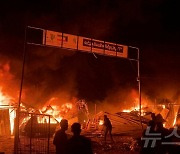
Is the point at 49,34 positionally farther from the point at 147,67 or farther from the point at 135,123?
the point at 147,67

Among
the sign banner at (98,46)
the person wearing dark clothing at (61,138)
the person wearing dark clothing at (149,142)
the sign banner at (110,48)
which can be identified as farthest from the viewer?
the sign banner at (110,48)

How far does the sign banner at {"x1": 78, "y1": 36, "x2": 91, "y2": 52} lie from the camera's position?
18.1 metres

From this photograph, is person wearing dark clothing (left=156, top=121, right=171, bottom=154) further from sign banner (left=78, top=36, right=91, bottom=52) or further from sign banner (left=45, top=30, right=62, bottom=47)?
sign banner (left=78, top=36, right=91, bottom=52)

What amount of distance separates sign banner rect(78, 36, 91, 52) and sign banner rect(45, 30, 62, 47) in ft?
4.29

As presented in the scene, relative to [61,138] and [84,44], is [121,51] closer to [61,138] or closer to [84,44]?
[84,44]

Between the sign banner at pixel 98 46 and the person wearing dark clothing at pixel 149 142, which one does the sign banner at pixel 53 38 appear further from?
the person wearing dark clothing at pixel 149 142

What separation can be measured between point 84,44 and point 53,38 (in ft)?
6.77

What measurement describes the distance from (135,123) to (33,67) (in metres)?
17.6

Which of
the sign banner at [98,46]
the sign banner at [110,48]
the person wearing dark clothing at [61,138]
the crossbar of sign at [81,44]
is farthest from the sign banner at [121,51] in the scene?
the person wearing dark clothing at [61,138]

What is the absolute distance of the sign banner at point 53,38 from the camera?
1698 centimetres

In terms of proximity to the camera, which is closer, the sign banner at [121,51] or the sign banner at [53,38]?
the sign banner at [53,38]

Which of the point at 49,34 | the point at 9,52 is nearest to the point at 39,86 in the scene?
the point at 9,52

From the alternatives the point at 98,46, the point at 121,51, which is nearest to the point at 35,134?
the point at 98,46

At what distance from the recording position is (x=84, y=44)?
60.0 feet
